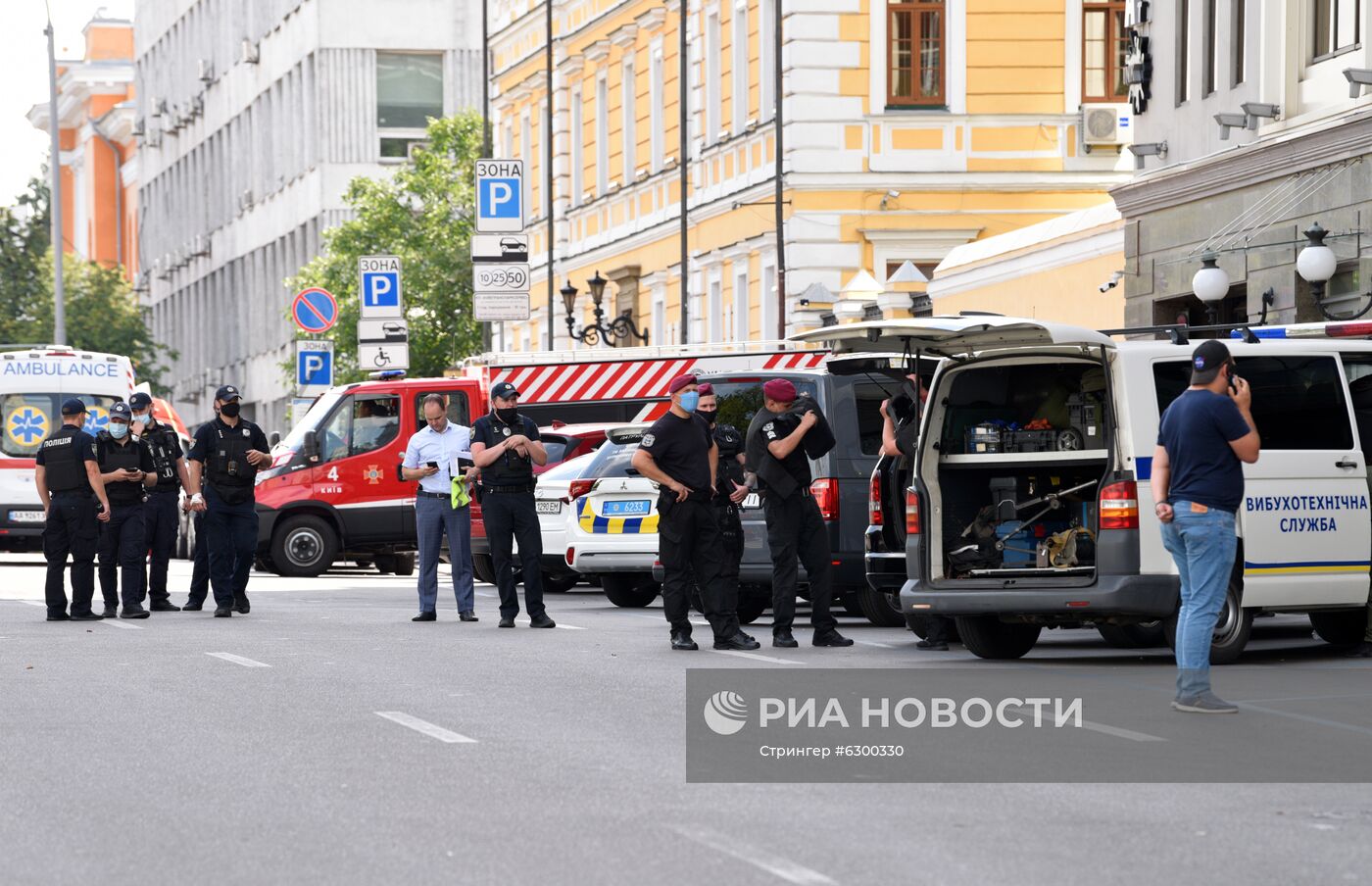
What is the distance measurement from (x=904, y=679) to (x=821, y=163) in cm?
2640

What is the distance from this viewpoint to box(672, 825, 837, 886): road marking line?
829 centimetres

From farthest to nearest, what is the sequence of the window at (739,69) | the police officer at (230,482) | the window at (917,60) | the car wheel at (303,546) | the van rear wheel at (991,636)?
1. the window at (739,69)
2. the window at (917,60)
3. the car wheel at (303,546)
4. the police officer at (230,482)
5. the van rear wheel at (991,636)

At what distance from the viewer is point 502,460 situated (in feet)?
65.2

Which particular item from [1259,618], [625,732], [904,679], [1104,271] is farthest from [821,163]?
[625,732]

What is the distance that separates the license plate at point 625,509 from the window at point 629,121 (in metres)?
27.5

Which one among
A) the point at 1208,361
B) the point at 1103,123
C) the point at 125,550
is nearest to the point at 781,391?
the point at 1208,361

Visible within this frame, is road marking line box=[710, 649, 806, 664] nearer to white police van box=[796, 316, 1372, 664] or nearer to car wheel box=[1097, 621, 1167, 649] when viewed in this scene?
white police van box=[796, 316, 1372, 664]

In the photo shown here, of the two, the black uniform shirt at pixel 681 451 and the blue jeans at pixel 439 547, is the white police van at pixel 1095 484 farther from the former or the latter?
the blue jeans at pixel 439 547

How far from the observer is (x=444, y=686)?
1479 cm

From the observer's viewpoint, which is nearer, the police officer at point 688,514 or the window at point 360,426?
the police officer at point 688,514

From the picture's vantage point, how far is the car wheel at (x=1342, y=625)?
1675cm

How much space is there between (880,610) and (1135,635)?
2.97 m

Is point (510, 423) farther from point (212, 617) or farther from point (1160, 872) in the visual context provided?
point (1160, 872)

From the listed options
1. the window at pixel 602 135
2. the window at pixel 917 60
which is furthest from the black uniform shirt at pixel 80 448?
the window at pixel 602 135
